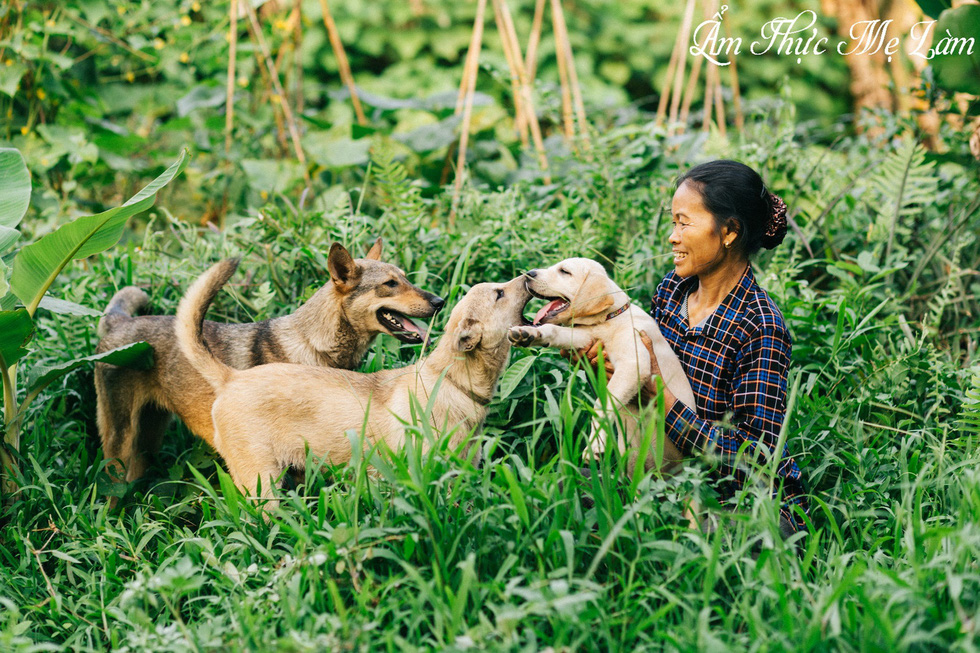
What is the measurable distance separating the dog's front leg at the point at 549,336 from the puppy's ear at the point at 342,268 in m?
1.17

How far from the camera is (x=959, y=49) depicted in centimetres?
450

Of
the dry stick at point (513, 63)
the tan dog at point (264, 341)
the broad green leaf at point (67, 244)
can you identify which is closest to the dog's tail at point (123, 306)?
the tan dog at point (264, 341)

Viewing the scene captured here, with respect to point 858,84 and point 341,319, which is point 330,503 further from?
point 858,84

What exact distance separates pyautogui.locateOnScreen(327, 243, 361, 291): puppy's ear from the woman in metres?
1.33

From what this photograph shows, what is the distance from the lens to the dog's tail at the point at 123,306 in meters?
4.17

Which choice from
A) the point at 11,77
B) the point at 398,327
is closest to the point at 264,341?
the point at 398,327

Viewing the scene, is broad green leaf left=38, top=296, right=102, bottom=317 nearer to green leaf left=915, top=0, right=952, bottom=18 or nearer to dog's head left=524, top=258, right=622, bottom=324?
dog's head left=524, top=258, right=622, bottom=324

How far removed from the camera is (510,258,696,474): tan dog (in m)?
3.20

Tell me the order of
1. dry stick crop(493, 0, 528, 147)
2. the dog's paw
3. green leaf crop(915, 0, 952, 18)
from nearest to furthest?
the dog's paw
green leaf crop(915, 0, 952, 18)
dry stick crop(493, 0, 528, 147)

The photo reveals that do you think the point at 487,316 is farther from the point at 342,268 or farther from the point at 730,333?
the point at 730,333

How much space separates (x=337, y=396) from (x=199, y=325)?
765 mm

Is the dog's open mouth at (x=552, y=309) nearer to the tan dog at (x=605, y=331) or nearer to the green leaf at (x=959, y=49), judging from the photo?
the tan dog at (x=605, y=331)

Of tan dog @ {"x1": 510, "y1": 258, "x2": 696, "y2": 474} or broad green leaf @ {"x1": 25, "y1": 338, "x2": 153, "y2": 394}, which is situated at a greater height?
tan dog @ {"x1": 510, "y1": 258, "x2": 696, "y2": 474}

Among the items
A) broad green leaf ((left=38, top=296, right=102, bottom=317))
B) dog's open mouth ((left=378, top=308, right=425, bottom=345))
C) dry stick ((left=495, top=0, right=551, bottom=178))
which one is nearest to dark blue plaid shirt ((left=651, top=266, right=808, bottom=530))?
dog's open mouth ((left=378, top=308, right=425, bottom=345))
